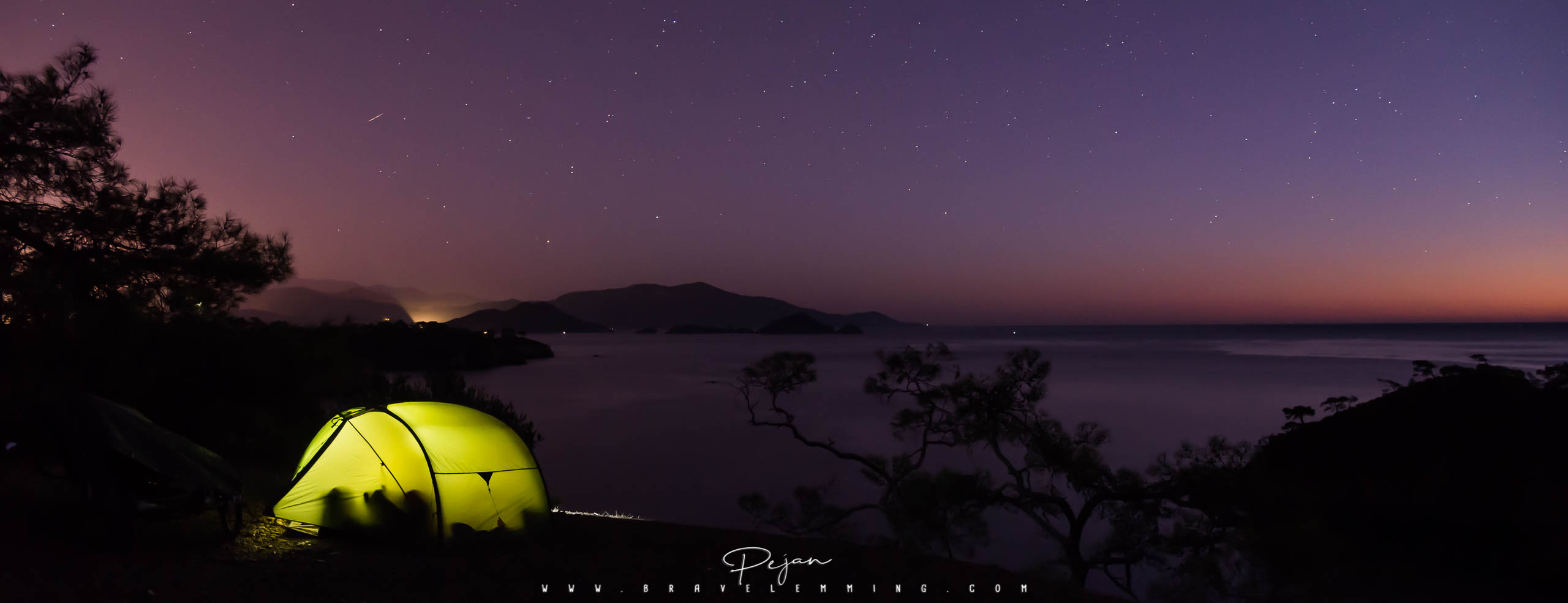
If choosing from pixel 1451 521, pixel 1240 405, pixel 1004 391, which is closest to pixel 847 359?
pixel 1240 405

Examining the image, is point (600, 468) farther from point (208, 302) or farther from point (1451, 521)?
point (1451, 521)

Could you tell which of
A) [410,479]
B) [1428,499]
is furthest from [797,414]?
[410,479]

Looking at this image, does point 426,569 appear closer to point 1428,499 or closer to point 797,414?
point 1428,499

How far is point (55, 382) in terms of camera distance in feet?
31.7

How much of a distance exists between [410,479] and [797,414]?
1007 inches

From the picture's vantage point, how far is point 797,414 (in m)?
31.8

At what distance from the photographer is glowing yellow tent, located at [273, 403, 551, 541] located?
21.9ft

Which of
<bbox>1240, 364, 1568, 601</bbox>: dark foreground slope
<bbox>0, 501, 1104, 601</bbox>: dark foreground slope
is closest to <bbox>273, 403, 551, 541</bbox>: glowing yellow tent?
<bbox>0, 501, 1104, 601</bbox>: dark foreground slope

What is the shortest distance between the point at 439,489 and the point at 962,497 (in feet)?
29.2

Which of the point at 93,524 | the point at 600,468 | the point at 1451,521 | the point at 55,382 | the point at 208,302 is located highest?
the point at 208,302

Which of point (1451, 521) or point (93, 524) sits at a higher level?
point (93, 524)
